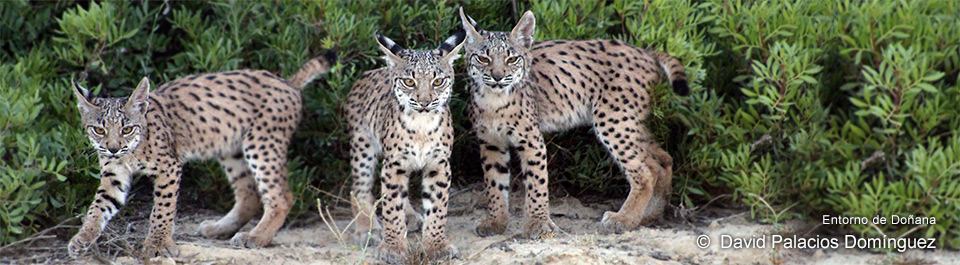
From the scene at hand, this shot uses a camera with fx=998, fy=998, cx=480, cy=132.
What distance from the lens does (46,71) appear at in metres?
7.41

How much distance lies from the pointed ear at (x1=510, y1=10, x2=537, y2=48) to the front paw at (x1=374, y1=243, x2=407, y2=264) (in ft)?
5.21

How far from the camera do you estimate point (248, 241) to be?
267 inches

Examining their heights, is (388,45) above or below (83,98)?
above

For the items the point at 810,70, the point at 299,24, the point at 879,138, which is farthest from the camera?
the point at 299,24

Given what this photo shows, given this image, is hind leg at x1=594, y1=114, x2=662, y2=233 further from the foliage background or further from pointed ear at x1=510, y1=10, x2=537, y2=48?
pointed ear at x1=510, y1=10, x2=537, y2=48

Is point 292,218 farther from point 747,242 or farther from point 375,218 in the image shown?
point 747,242

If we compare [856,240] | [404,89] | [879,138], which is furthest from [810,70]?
[404,89]

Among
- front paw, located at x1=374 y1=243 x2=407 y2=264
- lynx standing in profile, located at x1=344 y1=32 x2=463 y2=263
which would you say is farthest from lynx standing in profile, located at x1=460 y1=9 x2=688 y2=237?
front paw, located at x1=374 y1=243 x2=407 y2=264

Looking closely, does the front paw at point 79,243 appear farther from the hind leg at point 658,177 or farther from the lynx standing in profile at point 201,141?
the hind leg at point 658,177

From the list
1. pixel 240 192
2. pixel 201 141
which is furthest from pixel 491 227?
pixel 201 141

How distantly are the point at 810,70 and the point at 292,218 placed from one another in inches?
149

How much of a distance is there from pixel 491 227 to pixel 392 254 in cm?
87

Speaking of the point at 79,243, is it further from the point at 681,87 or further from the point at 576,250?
the point at 681,87

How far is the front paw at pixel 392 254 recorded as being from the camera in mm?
6285
